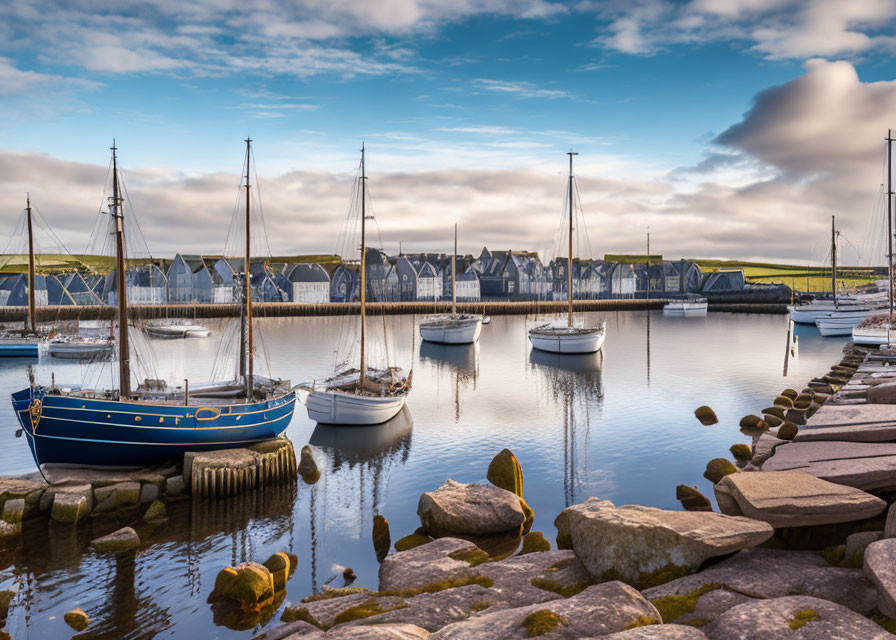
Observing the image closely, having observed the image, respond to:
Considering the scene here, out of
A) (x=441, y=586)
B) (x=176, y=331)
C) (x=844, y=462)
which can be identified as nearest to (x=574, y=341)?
(x=844, y=462)

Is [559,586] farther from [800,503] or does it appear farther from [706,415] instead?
[706,415]

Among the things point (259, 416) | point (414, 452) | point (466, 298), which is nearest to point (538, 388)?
point (414, 452)

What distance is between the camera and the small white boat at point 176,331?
98562 millimetres

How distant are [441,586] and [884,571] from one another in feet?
26.0

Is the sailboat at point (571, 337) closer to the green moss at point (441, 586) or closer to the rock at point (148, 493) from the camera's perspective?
the rock at point (148, 493)

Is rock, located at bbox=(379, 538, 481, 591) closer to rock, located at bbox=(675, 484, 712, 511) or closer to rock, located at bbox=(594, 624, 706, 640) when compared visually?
rock, located at bbox=(594, 624, 706, 640)

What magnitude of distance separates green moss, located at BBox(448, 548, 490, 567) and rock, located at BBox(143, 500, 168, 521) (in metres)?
10.9

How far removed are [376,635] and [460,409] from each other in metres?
31.2

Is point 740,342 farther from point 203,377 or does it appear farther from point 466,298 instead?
point 466,298

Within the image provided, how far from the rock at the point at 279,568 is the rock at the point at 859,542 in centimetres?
1296

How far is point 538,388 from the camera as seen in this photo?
48781 mm

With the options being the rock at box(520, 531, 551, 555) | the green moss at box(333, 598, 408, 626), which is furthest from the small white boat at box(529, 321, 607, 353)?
the green moss at box(333, 598, 408, 626)

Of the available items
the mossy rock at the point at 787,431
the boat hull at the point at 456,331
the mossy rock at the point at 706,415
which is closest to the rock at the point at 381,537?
the mossy rock at the point at 787,431

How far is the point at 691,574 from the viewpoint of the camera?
11.2 m
